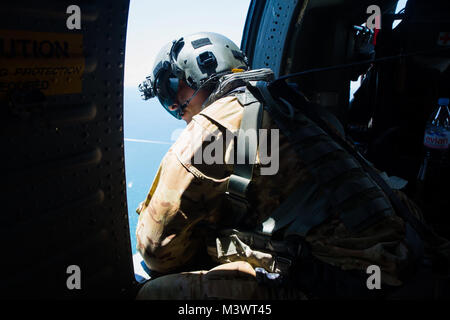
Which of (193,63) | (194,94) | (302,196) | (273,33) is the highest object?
Result: (273,33)

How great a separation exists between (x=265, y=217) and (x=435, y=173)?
1.90 metres

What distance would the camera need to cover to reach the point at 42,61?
0.91 meters

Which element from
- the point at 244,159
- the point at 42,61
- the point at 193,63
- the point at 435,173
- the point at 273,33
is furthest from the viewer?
the point at 273,33

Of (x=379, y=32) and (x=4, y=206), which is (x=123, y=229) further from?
(x=379, y=32)

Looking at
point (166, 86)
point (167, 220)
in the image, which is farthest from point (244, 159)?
point (166, 86)

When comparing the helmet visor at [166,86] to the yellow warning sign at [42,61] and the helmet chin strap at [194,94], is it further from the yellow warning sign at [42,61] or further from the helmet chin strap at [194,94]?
the yellow warning sign at [42,61]

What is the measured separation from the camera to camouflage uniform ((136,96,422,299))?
129 cm

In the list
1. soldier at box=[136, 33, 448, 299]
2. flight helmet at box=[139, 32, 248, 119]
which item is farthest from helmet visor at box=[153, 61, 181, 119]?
soldier at box=[136, 33, 448, 299]

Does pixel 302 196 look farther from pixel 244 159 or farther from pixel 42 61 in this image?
pixel 42 61

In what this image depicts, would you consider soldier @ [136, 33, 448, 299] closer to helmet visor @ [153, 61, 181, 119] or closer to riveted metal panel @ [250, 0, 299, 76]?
helmet visor @ [153, 61, 181, 119]

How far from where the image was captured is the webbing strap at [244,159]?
1.37 m
